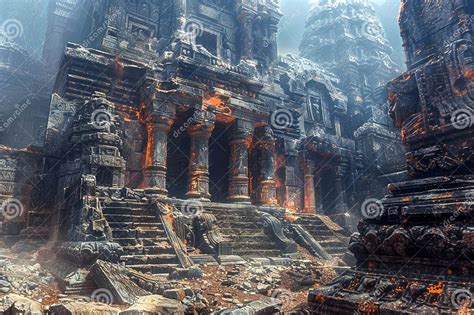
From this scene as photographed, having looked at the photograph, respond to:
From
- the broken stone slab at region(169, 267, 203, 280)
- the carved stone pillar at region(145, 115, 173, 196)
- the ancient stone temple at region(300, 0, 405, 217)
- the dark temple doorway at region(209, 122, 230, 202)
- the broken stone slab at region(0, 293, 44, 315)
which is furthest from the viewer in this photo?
the ancient stone temple at region(300, 0, 405, 217)

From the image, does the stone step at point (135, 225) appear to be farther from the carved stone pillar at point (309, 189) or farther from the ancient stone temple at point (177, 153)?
the carved stone pillar at point (309, 189)

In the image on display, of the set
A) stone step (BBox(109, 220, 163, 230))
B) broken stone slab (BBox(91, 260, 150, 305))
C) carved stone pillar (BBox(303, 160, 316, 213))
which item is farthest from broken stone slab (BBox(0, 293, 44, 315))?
carved stone pillar (BBox(303, 160, 316, 213))

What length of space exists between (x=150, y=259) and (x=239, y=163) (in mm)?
6918

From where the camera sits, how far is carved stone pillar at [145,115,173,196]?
1191 centimetres

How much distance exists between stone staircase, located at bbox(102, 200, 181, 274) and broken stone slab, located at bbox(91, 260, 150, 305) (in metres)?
1.18

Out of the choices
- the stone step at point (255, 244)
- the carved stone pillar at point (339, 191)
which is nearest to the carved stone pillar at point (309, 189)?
the carved stone pillar at point (339, 191)

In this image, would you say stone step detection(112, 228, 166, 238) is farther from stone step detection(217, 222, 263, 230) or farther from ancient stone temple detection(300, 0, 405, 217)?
ancient stone temple detection(300, 0, 405, 217)

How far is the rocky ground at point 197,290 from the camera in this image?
4734 millimetres

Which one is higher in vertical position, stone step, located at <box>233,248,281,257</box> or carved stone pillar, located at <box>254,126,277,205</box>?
carved stone pillar, located at <box>254,126,277,205</box>

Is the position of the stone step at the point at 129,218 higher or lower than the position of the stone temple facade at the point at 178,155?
lower

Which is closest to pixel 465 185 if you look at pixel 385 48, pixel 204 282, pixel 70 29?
pixel 204 282

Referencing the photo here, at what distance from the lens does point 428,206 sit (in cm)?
340

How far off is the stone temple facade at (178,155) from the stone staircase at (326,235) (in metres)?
0.07

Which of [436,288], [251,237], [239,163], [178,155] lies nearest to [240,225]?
[251,237]
